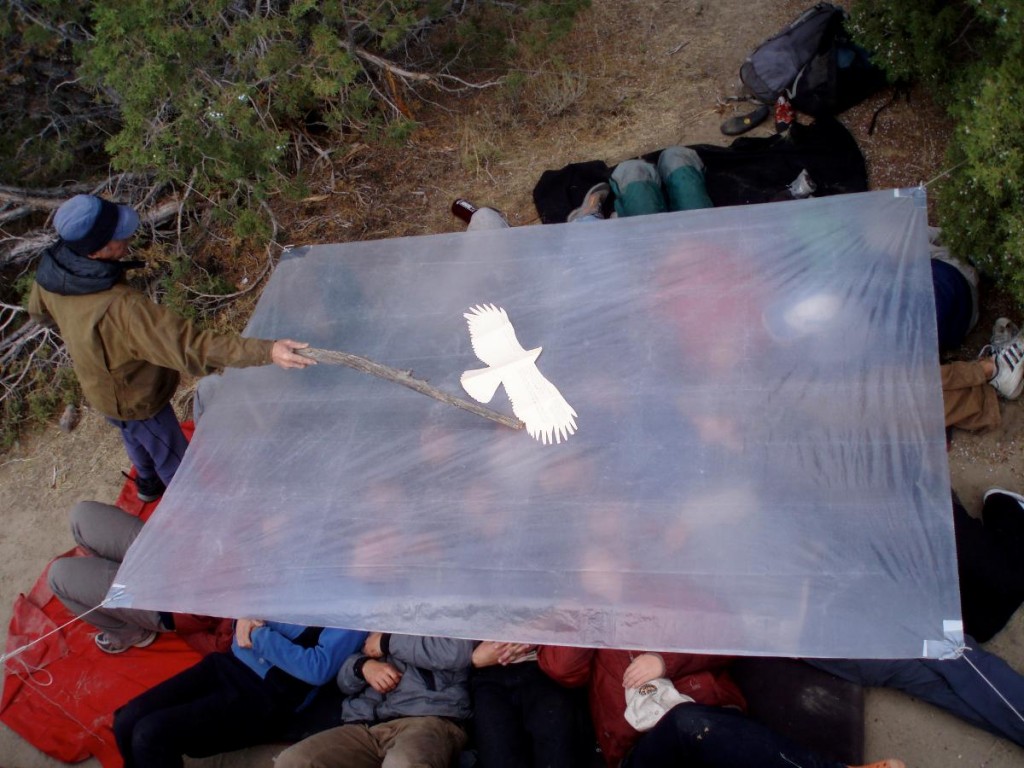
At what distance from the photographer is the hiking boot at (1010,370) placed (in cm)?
279

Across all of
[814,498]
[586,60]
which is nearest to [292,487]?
[814,498]

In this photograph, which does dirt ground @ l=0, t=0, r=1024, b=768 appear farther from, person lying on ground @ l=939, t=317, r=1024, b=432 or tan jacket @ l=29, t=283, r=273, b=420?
tan jacket @ l=29, t=283, r=273, b=420

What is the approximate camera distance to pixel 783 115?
4031 mm

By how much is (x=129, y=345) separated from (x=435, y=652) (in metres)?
1.50

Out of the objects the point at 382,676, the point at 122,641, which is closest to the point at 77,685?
the point at 122,641

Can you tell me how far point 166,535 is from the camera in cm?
263

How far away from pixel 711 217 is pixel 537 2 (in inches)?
94.3

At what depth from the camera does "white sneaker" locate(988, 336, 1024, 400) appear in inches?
110

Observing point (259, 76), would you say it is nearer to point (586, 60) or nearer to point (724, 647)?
point (586, 60)

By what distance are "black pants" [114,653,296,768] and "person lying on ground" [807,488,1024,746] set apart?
1.85m

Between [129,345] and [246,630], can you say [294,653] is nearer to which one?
[246,630]

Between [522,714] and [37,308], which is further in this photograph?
[37,308]

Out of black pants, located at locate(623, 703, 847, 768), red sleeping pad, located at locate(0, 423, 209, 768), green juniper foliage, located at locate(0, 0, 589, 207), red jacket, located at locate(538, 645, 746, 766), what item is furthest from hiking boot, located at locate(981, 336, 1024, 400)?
red sleeping pad, located at locate(0, 423, 209, 768)

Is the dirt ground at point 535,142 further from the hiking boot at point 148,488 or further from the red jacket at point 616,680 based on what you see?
the red jacket at point 616,680
